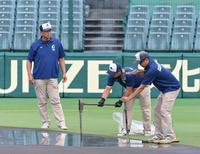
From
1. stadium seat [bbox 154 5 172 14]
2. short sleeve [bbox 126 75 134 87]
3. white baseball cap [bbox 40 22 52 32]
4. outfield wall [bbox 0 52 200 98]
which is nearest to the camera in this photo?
short sleeve [bbox 126 75 134 87]

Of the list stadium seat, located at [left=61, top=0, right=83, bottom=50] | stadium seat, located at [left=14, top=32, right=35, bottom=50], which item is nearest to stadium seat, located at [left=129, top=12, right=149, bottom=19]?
stadium seat, located at [left=61, top=0, right=83, bottom=50]

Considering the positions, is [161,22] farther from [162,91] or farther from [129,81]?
[162,91]

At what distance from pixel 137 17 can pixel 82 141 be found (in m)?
14.9

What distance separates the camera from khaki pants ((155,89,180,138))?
12578 mm

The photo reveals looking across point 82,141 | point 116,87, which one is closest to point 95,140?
point 82,141

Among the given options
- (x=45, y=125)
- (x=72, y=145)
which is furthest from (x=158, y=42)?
(x=72, y=145)

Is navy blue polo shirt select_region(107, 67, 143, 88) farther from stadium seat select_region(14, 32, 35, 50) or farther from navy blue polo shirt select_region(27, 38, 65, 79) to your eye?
stadium seat select_region(14, 32, 35, 50)

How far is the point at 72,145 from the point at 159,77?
2.13m

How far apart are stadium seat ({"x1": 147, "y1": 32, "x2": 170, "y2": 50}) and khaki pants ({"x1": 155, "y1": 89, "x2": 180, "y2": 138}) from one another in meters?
12.7

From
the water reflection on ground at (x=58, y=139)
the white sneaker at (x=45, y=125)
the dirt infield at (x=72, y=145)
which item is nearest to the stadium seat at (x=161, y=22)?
the white sneaker at (x=45, y=125)

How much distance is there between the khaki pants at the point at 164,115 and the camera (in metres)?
12.6

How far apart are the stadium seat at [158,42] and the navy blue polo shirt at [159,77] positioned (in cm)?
1274

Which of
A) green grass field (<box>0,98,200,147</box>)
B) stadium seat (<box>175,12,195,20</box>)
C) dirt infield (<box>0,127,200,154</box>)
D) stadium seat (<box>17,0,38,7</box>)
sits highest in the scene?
stadium seat (<box>17,0,38,7</box>)

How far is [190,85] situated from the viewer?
894 inches
